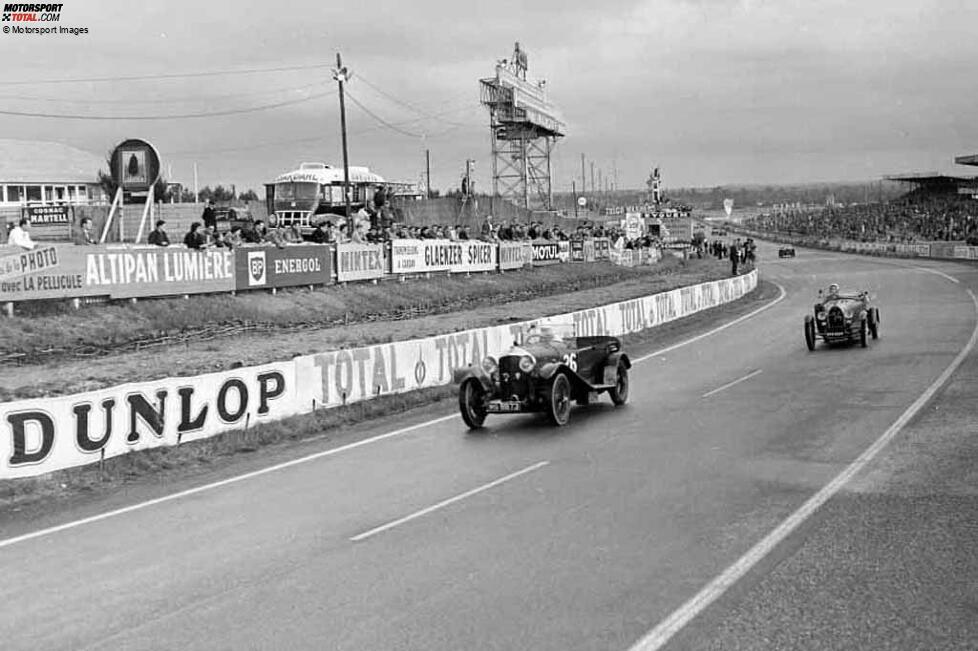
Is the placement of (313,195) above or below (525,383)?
above

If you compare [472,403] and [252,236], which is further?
[252,236]

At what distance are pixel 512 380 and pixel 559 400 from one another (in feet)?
2.45

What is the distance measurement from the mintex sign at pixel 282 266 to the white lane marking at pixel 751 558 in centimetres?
1901

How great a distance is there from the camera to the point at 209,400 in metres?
14.9

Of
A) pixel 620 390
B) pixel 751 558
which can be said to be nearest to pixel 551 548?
pixel 751 558

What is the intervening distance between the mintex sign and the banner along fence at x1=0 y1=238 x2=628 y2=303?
3cm

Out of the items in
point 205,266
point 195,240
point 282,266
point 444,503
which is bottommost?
point 444,503

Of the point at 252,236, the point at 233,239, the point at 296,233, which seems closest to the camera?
the point at 233,239

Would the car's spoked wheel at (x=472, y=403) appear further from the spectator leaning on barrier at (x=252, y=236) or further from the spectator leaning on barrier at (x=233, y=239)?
the spectator leaning on barrier at (x=252, y=236)

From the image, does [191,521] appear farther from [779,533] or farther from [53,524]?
[779,533]

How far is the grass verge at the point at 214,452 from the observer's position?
39.3 feet

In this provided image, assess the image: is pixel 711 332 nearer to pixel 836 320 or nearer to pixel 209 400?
pixel 836 320

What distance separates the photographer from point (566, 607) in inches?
276

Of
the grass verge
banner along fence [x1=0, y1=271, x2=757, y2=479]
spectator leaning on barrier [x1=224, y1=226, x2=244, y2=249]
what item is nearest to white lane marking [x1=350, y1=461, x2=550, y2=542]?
the grass verge
